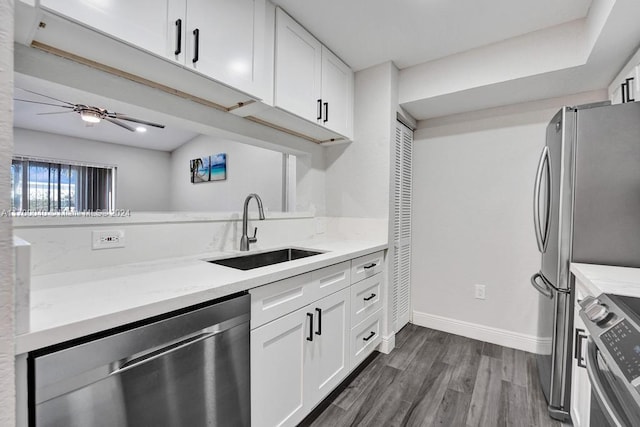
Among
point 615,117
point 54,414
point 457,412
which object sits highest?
point 615,117

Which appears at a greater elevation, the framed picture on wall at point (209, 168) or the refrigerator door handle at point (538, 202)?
the framed picture on wall at point (209, 168)

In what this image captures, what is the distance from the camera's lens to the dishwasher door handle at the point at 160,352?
0.81 m

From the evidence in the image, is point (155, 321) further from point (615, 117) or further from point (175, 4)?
point (615, 117)

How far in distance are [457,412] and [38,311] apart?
200cm

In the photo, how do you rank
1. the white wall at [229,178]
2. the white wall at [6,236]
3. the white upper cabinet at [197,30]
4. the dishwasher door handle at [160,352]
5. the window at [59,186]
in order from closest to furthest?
the white wall at [6,236] < the dishwasher door handle at [160,352] < the white upper cabinet at [197,30] < the window at [59,186] < the white wall at [229,178]

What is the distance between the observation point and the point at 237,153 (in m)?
3.00

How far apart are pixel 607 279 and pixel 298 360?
1.42 metres

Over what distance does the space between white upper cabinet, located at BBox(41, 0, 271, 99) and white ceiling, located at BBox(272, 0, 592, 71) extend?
1.30ft

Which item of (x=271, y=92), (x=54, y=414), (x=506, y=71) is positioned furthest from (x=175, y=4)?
(x=506, y=71)

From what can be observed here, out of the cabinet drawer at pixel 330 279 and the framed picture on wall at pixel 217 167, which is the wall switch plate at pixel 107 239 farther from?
the framed picture on wall at pixel 217 167

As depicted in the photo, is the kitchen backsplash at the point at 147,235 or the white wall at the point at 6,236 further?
the kitchen backsplash at the point at 147,235

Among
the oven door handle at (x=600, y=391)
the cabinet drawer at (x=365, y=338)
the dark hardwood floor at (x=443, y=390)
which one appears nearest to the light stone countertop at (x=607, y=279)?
the oven door handle at (x=600, y=391)

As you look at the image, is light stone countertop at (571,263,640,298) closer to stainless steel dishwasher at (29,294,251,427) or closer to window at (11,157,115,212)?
stainless steel dishwasher at (29,294,251,427)

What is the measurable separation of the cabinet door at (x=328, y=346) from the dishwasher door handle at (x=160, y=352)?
635mm
